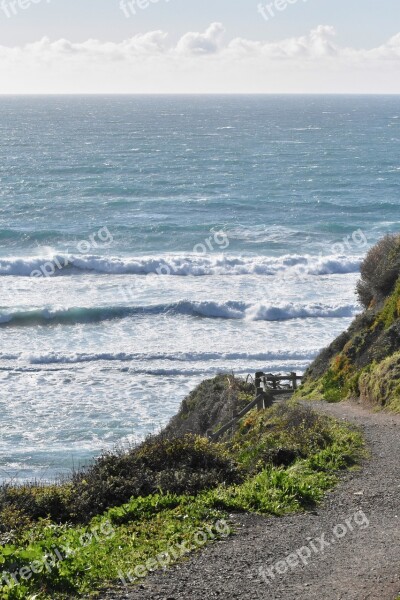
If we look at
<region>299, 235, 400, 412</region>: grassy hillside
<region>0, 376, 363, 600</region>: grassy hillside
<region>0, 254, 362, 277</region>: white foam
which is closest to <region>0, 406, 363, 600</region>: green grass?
<region>0, 376, 363, 600</region>: grassy hillside

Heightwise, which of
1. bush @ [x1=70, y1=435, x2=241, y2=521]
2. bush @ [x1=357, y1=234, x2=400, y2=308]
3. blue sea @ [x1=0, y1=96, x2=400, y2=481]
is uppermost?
bush @ [x1=357, y1=234, x2=400, y2=308]

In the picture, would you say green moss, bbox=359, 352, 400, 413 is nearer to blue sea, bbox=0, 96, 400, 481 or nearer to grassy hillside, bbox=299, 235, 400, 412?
grassy hillside, bbox=299, 235, 400, 412

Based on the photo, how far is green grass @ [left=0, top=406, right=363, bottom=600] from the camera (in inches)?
372

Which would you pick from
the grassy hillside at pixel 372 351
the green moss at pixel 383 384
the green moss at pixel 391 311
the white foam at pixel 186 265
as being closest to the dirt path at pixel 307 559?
the green moss at pixel 383 384

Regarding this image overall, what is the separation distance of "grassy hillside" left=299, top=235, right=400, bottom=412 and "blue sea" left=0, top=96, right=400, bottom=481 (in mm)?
5939

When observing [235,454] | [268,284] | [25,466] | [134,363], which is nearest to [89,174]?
[268,284]

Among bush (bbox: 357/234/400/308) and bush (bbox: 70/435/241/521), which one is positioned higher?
bush (bbox: 357/234/400/308)

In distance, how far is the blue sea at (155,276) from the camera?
32281 mm

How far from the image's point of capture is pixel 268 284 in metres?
52.6

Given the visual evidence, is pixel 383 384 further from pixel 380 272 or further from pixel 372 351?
pixel 380 272

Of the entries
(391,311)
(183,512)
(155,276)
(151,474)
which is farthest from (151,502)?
(155,276)

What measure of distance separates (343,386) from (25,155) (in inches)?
3807

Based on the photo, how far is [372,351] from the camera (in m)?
22.3

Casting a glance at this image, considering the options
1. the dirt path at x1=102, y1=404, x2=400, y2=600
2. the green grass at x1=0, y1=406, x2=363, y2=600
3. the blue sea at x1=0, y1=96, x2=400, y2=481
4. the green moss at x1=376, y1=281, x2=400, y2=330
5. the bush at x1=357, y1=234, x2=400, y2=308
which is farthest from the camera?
the blue sea at x1=0, y1=96, x2=400, y2=481
